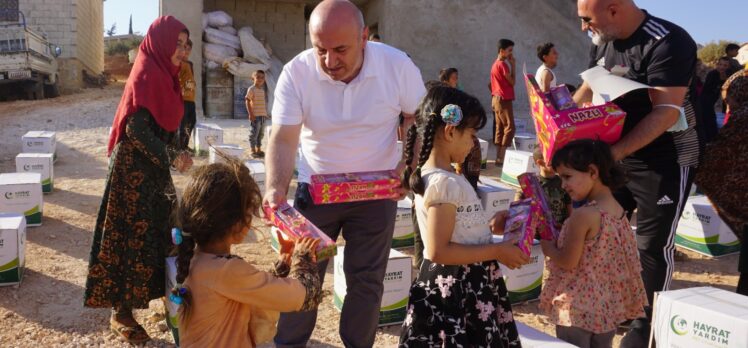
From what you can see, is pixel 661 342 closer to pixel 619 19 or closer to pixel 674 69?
pixel 674 69

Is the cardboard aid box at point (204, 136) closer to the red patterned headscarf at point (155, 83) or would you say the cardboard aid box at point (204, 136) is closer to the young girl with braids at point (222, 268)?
the red patterned headscarf at point (155, 83)

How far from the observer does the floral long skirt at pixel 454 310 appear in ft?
7.52

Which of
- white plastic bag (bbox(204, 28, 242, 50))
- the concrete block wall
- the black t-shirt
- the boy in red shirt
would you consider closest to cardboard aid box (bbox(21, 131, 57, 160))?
white plastic bag (bbox(204, 28, 242, 50))

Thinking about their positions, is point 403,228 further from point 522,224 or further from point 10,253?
point 522,224

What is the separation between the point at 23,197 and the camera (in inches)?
225

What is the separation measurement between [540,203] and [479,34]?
1214 cm

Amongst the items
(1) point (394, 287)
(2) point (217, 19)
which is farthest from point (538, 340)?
(2) point (217, 19)

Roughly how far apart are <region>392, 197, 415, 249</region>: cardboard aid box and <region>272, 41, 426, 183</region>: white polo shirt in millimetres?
2674

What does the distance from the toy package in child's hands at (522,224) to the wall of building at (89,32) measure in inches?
820

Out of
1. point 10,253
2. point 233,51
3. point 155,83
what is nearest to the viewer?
point 155,83

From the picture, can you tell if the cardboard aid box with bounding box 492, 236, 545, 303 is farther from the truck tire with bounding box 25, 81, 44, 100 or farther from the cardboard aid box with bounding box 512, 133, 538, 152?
the truck tire with bounding box 25, 81, 44, 100

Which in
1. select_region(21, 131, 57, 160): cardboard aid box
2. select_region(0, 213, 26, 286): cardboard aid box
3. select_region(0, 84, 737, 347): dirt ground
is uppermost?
select_region(21, 131, 57, 160): cardboard aid box

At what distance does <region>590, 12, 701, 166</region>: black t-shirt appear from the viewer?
2.80 meters

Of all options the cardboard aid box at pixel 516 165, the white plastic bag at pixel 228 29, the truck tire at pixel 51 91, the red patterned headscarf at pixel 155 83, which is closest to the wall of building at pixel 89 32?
the truck tire at pixel 51 91
